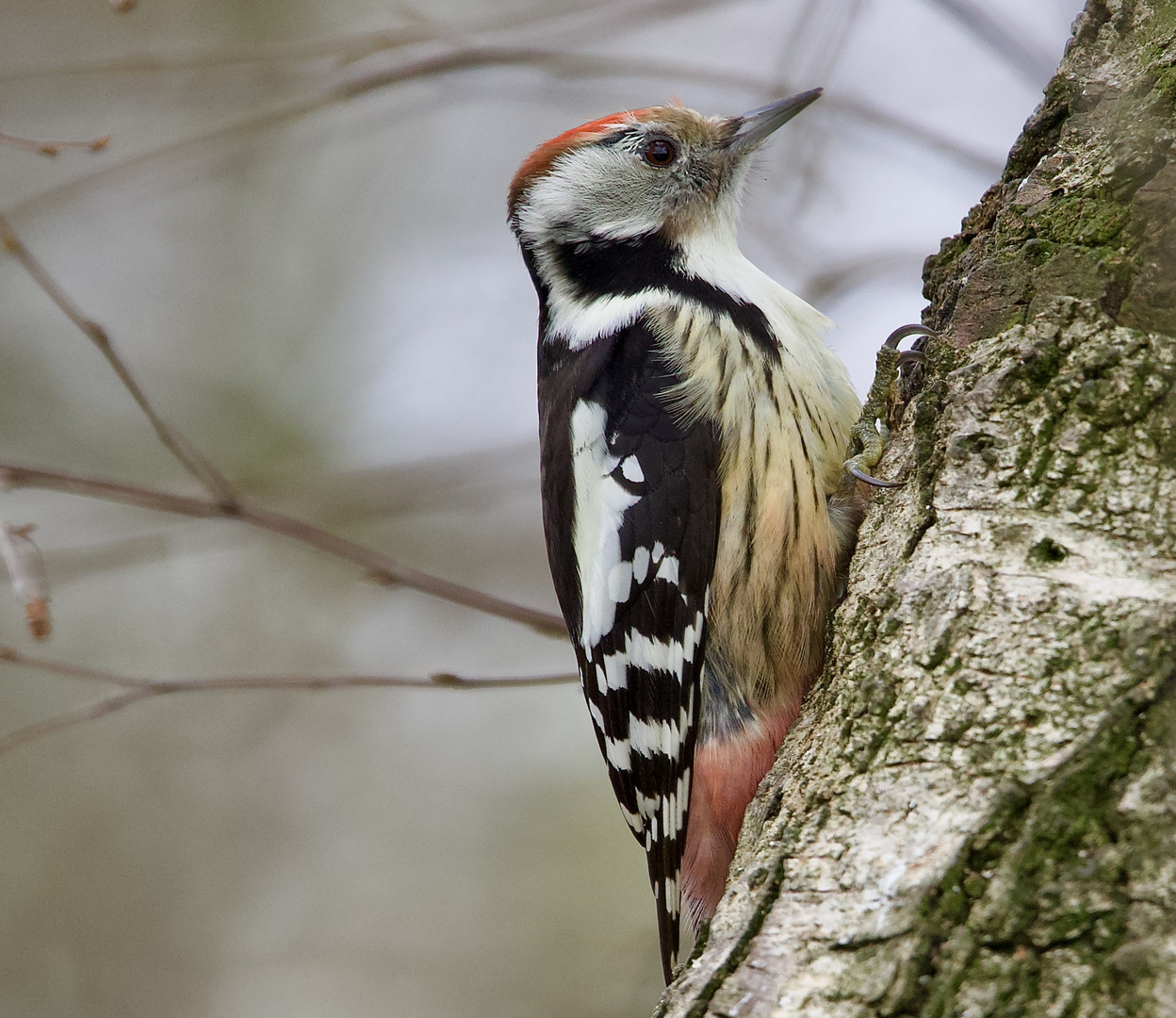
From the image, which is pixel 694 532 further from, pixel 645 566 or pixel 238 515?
pixel 238 515

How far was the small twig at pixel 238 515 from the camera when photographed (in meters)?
2.88

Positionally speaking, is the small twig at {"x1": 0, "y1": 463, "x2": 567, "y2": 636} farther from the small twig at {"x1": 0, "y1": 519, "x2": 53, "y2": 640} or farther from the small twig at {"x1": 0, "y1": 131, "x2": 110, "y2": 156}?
the small twig at {"x1": 0, "y1": 131, "x2": 110, "y2": 156}

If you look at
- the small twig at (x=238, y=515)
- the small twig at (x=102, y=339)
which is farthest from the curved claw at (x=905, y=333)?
the small twig at (x=102, y=339)

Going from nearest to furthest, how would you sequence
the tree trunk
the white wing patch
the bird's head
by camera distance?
the tree trunk, the white wing patch, the bird's head

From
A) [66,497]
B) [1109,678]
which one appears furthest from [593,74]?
[66,497]

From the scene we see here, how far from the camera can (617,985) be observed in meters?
4.98

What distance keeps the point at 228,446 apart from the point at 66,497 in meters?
1.06

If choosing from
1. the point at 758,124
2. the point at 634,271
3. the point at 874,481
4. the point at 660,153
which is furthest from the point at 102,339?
the point at 758,124

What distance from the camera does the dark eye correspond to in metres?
3.50

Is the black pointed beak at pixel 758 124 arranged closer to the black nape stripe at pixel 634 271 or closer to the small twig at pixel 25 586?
the black nape stripe at pixel 634 271

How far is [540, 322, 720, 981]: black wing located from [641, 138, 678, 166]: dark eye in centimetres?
85

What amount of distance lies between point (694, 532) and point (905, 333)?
0.67 m

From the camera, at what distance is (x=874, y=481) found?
219 centimetres

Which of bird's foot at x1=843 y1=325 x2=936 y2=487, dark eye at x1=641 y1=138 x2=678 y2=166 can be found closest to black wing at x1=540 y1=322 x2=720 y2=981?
bird's foot at x1=843 y1=325 x2=936 y2=487
